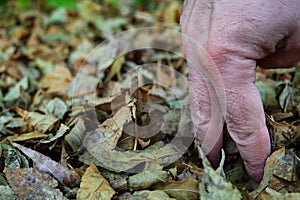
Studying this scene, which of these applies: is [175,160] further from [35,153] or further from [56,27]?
[56,27]

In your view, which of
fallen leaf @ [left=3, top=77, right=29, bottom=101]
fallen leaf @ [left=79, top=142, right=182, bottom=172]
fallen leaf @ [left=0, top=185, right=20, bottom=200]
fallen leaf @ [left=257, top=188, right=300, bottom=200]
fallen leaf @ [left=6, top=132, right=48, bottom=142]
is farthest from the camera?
fallen leaf @ [left=3, top=77, right=29, bottom=101]

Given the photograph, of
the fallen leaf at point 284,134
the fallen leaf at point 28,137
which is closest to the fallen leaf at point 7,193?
the fallen leaf at point 28,137

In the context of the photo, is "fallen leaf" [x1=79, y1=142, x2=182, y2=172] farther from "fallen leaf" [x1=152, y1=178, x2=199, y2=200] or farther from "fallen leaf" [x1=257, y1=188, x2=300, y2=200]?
"fallen leaf" [x1=257, y1=188, x2=300, y2=200]

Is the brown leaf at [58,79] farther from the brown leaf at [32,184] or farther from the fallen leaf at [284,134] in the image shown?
the fallen leaf at [284,134]

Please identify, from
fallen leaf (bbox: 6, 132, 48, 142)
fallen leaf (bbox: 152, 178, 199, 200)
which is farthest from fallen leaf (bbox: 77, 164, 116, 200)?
fallen leaf (bbox: 6, 132, 48, 142)

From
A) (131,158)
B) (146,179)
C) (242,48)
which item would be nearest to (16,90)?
(131,158)

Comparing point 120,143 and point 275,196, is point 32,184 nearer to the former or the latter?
point 120,143
